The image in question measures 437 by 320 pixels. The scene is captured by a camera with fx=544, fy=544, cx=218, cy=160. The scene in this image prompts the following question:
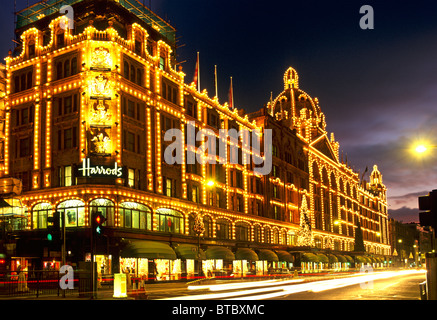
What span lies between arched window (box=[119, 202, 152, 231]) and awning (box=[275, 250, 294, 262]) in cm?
3206

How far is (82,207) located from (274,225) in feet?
137

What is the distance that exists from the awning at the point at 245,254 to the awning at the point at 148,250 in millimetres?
15950

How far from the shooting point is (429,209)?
1520cm

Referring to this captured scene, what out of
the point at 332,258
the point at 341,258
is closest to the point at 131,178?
the point at 332,258

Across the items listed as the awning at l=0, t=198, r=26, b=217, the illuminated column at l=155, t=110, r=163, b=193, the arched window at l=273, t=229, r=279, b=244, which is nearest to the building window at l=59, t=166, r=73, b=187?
the awning at l=0, t=198, r=26, b=217

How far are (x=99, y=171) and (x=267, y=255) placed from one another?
1341 inches

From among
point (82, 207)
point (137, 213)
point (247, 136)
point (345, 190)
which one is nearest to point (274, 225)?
point (247, 136)

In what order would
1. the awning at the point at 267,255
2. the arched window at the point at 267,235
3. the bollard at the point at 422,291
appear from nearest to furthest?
the bollard at the point at 422,291
the awning at the point at 267,255
the arched window at the point at 267,235

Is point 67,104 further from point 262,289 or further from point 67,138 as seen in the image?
point 262,289

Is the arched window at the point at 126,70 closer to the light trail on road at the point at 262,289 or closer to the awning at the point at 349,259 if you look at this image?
the light trail on road at the point at 262,289

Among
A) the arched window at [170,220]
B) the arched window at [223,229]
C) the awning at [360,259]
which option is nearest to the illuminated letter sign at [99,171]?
the arched window at [170,220]

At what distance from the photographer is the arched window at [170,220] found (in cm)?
5601

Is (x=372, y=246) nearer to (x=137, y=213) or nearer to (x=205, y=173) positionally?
(x=205, y=173)

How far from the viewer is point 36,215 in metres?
51.9
